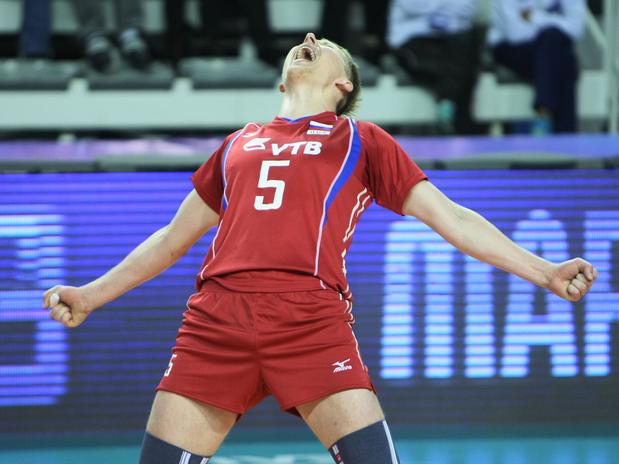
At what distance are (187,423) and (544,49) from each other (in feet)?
17.9

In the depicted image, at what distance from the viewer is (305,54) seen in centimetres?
308

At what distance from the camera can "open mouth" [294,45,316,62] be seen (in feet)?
10.0

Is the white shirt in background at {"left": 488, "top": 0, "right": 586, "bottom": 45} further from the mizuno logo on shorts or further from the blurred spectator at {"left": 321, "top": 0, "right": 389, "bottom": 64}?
the mizuno logo on shorts

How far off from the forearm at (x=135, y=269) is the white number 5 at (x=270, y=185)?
39cm

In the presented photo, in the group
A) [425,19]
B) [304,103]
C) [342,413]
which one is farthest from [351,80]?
[425,19]

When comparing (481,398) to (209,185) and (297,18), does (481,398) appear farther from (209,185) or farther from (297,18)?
(297,18)

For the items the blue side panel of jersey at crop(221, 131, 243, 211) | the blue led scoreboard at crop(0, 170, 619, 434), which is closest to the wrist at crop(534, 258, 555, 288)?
the blue side panel of jersey at crop(221, 131, 243, 211)

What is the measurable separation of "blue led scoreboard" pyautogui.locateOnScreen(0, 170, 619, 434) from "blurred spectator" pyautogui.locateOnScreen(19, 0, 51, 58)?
10.9ft

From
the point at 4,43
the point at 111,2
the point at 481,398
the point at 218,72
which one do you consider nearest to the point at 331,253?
Answer: the point at 481,398

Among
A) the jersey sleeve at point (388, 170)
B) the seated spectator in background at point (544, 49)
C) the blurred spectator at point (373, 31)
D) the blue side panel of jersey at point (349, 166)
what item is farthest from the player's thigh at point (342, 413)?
the blurred spectator at point (373, 31)

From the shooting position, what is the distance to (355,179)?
9.57ft

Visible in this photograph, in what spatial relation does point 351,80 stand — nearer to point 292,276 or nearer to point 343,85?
point 343,85

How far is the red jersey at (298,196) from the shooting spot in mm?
2773

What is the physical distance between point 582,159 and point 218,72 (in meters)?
3.47
